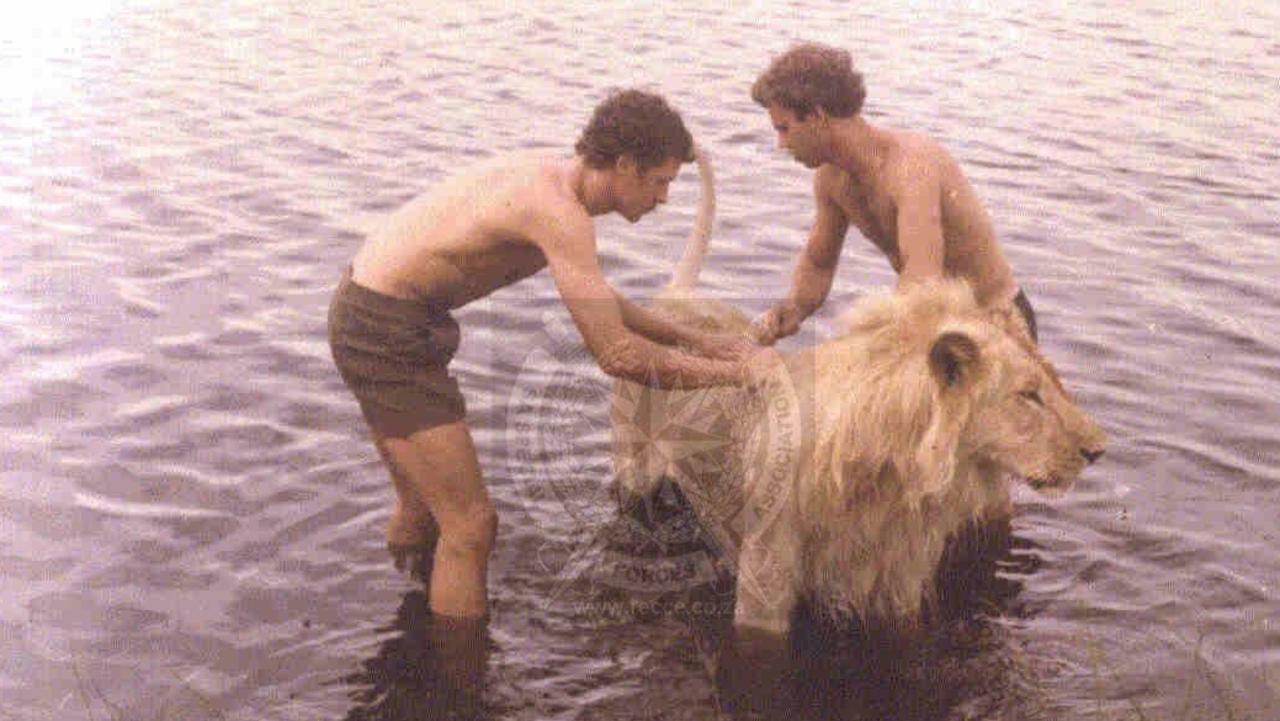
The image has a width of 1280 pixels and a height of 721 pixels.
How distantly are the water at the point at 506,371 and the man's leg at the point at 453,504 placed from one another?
0.76 feet

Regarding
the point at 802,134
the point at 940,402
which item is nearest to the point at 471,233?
the point at 802,134

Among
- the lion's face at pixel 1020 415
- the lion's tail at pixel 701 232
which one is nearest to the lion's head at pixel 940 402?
the lion's face at pixel 1020 415

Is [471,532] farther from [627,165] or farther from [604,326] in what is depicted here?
[627,165]

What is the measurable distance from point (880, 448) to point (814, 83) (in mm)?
2138

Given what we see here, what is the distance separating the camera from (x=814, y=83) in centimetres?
695

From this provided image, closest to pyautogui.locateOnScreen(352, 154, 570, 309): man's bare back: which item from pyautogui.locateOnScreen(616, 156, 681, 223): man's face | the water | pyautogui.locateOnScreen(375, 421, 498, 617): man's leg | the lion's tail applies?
pyautogui.locateOnScreen(616, 156, 681, 223): man's face

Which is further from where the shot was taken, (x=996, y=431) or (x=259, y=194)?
(x=259, y=194)

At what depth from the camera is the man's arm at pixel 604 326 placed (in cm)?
598

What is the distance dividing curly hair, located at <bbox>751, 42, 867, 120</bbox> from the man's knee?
237 cm

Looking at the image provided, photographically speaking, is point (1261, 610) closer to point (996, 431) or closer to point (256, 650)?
point (996, 431)

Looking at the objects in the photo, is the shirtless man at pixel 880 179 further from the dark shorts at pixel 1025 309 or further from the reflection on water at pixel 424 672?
the reflection on water at pixel 424 672

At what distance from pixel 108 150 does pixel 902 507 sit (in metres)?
11.0

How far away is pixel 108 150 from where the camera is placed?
14453 mm

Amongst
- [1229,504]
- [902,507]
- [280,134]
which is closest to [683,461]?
[902,507]
